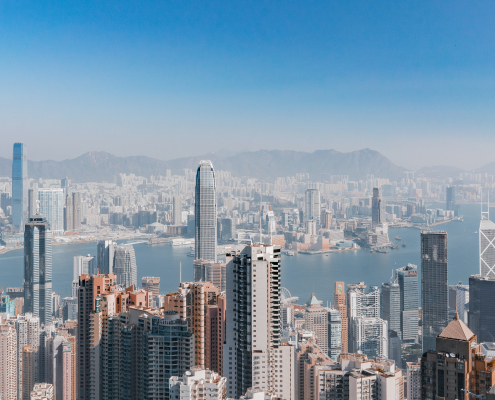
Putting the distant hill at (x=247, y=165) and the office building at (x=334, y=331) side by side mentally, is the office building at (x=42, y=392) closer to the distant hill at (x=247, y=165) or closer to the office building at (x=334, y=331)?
the office building at (x=334, y=331)

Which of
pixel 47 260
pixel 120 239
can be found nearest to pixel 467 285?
pixel 47 260

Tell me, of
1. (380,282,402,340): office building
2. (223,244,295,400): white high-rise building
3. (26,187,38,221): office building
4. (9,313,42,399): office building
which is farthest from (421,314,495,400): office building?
(26,187,38,221): office building

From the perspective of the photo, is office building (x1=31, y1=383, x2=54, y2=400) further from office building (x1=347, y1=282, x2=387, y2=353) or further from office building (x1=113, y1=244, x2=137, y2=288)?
office building (x1=113, y1=244, x2=137, y2=288)

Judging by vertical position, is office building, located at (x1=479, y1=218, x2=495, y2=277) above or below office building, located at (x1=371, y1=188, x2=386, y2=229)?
below

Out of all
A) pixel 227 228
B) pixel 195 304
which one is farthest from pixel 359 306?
pixel 227 228

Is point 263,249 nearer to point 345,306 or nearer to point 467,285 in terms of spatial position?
point 345,306

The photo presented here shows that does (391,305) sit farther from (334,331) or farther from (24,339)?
(24,339)
